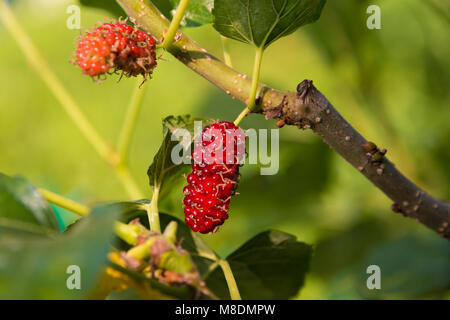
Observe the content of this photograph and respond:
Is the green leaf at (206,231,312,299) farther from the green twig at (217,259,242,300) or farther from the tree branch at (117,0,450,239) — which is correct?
the tree branch at (117,0,450,239)

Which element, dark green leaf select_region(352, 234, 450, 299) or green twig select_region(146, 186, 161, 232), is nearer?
green twig select_region(146, 186, 161, 232)

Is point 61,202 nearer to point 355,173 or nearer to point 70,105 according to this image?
point 70,105

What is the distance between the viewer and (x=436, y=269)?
713mm

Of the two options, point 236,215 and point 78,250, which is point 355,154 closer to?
point 78,250

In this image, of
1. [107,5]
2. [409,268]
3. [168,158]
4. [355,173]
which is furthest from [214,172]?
[355,173]

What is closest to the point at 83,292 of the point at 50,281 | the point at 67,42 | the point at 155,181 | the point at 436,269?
the point at 50,281

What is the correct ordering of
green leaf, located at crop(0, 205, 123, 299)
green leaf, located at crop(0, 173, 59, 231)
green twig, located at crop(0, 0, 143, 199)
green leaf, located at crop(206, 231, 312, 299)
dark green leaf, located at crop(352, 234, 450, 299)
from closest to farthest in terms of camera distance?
green leaf, located at crop(0, 205, 123, 299) < green leaf, located at crop(0, 173, 59, 231) < green leaf, located at crop(206, 231, 312, 299) < dark green leaf, located at crop(352, 234, 450, 299) < green twig, located at crop(0, 0, 143, 199)

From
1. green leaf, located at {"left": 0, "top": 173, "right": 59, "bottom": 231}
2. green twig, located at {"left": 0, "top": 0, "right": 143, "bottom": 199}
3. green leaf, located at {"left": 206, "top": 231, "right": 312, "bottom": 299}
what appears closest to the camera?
green leaf, located at {"left": 0, "top": 173, "right": 59, "bottom": 231}

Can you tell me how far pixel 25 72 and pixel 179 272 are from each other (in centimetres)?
186

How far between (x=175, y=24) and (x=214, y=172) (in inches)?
5.3

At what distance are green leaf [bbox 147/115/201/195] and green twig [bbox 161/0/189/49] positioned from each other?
0.23 ft

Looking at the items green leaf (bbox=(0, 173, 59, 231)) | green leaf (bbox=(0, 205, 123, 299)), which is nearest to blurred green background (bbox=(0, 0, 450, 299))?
green leaf (bbox=(0, 173, 59, 231))

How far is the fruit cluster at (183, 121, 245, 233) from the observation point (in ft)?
1.54

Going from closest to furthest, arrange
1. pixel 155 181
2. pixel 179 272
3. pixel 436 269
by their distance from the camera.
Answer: pixel 179 272 < pixel 155 181 < pixel 436 269
